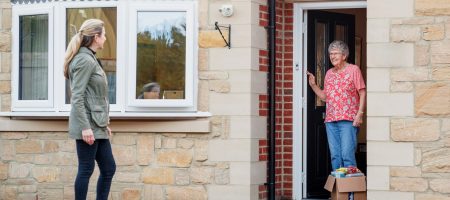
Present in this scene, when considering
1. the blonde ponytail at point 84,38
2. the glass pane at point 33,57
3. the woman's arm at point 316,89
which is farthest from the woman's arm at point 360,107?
the glass pane at point 33,57

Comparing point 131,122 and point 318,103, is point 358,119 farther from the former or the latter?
point 131,122

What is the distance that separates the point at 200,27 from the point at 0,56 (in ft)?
7.84

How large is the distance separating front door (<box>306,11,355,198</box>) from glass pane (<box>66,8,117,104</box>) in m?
2.24

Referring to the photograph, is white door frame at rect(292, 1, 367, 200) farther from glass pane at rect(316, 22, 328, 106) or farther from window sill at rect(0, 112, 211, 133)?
window sill at rect(0, 112, 211, 133)

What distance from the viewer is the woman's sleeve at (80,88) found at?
8680 millimetres

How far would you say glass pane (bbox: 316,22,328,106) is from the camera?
11.6m

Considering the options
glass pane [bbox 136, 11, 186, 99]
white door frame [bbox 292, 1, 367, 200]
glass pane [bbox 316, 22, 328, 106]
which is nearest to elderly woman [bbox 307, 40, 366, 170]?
white door frame [bbox 292, 1, 367, 200]

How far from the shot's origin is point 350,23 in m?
12.1

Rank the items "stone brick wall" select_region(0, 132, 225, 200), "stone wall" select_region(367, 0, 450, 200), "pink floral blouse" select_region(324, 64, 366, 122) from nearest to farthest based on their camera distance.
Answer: "stone wall" select_region(367, 0, 450, 200) < "stone brick wall" select_region(0, 132, 225, 200) < "pink floral blouse" select_region(324, 64, 366, 122)

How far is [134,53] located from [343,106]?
7.45 ft

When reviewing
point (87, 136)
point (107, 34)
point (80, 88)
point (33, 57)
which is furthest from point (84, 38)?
point (33, 57)

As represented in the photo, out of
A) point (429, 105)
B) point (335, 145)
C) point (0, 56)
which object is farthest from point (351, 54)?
point (0, 56)

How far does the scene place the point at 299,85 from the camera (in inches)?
444

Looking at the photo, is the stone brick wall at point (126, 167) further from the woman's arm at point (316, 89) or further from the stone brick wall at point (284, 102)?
the woman's arm at point (316, 89)
